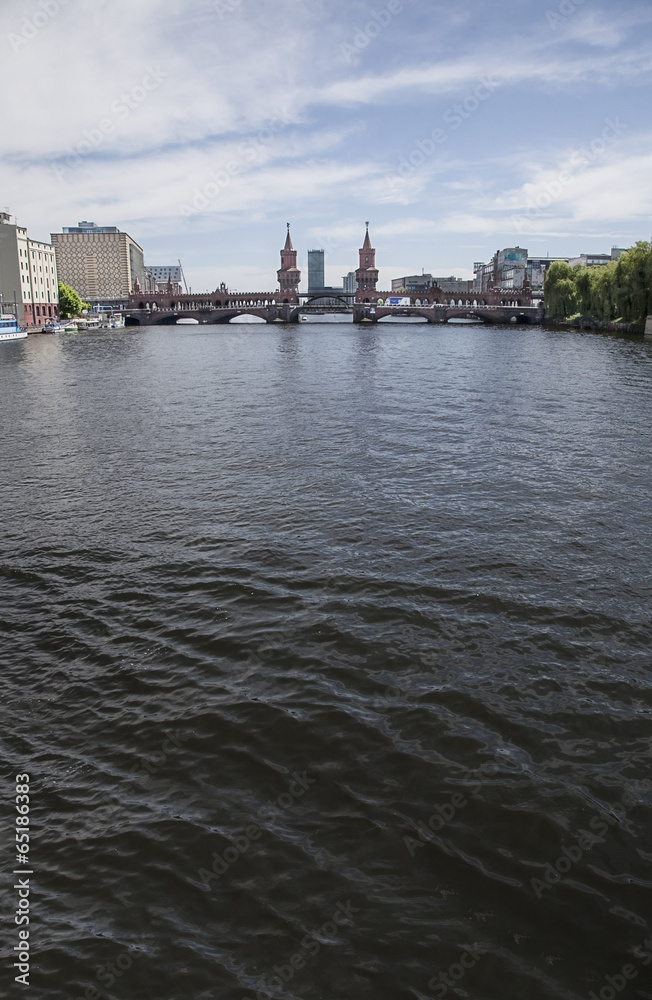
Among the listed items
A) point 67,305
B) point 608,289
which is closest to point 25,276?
point 67,305

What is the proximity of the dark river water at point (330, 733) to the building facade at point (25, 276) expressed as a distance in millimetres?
117913

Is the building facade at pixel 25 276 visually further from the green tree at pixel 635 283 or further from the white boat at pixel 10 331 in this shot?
the green tree at pixel 635 283

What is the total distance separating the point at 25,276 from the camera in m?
124

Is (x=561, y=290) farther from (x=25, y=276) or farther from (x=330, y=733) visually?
(x=330, y=733)

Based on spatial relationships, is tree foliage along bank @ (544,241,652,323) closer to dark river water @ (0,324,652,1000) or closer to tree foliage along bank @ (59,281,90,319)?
dark river water @ (0,324,652,1000)

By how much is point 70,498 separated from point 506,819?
13.3 meters

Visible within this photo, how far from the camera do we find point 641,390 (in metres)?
37.4

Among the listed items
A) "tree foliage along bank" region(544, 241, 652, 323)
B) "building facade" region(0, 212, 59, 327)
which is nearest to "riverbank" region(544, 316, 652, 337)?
"tree foliage along bank" region(544, 241, 652, 323)

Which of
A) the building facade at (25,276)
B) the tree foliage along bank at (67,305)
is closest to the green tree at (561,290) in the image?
the building facade at (25,276)

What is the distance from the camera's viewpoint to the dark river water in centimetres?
554

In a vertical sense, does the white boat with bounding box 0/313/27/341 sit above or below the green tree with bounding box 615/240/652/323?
below

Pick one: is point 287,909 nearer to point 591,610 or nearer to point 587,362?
point 591,610

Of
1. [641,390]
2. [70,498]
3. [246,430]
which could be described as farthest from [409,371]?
[70,498]

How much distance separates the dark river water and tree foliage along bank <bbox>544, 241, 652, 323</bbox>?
2782 inches
